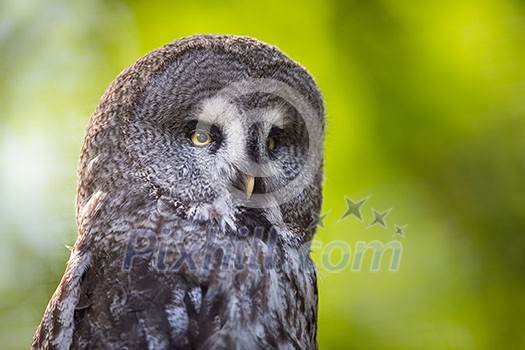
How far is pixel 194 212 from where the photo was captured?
9.05ft

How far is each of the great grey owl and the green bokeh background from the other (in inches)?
31.9

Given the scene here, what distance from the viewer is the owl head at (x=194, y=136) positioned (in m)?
2.77

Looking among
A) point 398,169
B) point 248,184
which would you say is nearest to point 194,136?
point 248,184

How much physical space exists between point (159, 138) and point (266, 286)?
66 centimetres

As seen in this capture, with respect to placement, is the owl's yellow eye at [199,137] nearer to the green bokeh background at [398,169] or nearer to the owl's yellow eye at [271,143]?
the owl's yellow eye at [271,143]

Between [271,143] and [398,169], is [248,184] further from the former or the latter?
[398,169]

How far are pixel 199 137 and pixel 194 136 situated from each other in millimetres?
19

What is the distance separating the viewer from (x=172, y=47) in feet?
9.64

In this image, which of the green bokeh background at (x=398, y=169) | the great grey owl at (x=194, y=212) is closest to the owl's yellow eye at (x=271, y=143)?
the great grey owl at (x=194, y=212)

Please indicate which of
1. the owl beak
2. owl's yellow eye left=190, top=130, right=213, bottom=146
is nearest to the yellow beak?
the owl beak

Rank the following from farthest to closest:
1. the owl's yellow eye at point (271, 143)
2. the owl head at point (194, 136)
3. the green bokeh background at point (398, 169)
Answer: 1. the green bokeh background at point (398, 169)
2. the owl's yellow eye at point (271, 143)
3. the owl head at point (194, 136)

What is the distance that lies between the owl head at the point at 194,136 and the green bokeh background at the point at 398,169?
0.88m

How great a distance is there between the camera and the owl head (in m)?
2.77

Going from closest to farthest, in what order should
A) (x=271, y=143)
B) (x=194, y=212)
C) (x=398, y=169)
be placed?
1. (x=194, y=212)
2. (x=271, y=143)
3. (x=398, y=169)
